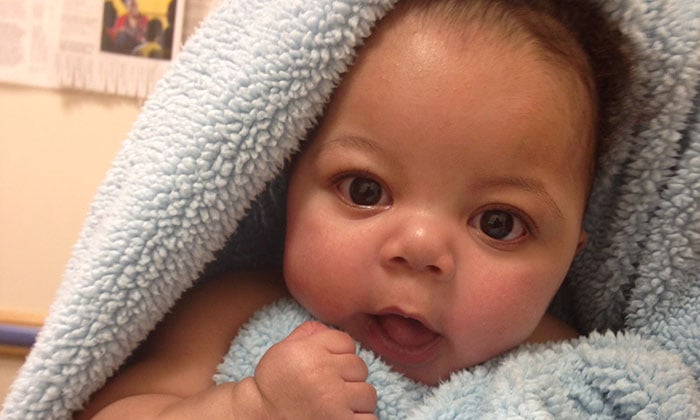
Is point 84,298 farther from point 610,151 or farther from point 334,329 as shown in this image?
point 610,151

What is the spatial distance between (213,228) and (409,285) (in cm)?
17

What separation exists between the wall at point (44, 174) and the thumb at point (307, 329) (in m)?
0.78

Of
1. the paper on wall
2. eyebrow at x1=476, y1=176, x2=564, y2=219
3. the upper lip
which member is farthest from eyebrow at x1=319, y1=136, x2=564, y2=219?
the paper on wall

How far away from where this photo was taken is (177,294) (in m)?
0.62

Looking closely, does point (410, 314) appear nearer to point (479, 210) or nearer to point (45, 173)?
point (479, 210)

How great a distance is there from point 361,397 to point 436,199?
0.16 m

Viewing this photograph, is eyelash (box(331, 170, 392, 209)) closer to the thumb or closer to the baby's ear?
the thumb

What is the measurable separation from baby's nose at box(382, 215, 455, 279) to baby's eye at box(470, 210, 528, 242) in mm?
36

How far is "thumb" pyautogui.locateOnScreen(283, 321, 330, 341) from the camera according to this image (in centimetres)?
55

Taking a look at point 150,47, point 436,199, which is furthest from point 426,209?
point 150,47

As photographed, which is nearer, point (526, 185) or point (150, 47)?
point (526, 185)

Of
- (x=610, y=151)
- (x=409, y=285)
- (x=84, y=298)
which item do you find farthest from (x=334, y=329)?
(x=610, y=151)

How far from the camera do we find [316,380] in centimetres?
51

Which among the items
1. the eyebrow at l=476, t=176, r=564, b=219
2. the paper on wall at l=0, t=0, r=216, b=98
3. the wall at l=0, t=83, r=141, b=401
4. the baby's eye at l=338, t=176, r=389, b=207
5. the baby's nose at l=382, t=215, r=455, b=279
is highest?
the eyebrow at l=476, t=176, r=564, b=219
